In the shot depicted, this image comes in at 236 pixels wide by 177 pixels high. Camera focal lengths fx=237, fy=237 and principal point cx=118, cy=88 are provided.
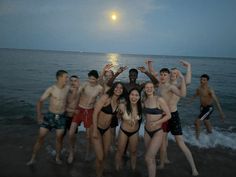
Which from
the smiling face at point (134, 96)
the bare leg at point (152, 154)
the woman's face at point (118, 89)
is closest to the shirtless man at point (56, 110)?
the woman's face at point (118, 89)

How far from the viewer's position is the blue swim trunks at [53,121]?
19.1ft

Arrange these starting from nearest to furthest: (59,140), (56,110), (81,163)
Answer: (56,110)
(59,140)
(81,163)

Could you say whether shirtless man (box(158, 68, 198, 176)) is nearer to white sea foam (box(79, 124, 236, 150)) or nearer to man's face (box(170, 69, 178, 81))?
man's face (box(170, 69, 178, 81))

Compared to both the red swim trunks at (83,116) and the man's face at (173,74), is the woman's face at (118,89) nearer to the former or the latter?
the red swim trunks at (83,116)

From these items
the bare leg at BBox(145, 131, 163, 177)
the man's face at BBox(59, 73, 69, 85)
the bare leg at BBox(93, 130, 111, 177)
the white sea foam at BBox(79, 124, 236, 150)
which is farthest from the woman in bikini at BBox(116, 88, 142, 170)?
the white sea foam at BBox(79, 124, 236, 150)

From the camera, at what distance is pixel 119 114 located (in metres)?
5.45

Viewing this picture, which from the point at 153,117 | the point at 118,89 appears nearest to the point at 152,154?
the point at 153,117

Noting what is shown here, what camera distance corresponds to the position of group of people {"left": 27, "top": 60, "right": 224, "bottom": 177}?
16.8 ft

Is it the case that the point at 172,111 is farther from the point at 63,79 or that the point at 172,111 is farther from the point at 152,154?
the point at 63,79

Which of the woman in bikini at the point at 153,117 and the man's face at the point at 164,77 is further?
the man's face at the point at 164,77

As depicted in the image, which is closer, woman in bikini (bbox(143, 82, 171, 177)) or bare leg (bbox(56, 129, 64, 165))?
woman in bikini (bbox(143, 82, 171, 177))

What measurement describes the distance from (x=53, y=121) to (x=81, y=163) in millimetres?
1528

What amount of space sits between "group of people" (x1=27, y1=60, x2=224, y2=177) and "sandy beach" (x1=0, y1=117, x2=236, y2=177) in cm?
25

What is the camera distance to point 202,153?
777cm
